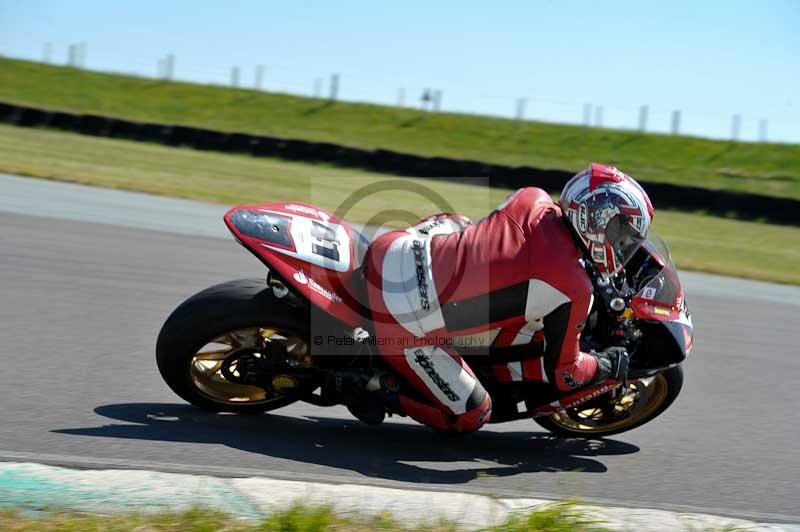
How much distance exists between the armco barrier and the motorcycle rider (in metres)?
15.7

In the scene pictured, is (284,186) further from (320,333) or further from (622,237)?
(622,237)

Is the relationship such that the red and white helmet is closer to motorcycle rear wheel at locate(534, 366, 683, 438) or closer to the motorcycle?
the motorcycle

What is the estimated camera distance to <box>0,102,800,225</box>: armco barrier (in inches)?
760

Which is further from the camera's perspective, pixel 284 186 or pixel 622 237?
pixel 284 186

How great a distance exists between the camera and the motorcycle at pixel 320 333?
4.47m

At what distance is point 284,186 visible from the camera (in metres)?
17.6

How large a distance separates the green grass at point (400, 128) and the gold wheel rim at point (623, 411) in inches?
898

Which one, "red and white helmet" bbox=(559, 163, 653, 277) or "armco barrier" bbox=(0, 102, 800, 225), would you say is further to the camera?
"armco barrier" bbox=(0, 102, 800, 225)

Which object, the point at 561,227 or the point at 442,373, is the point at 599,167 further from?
the point at 442,373

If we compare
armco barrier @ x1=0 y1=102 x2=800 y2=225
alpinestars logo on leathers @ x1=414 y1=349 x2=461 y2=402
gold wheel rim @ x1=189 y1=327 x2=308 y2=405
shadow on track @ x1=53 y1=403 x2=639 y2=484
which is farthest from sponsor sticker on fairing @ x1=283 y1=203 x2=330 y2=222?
armco barrier @ x1=0 y1=102 x2=800 y2=225

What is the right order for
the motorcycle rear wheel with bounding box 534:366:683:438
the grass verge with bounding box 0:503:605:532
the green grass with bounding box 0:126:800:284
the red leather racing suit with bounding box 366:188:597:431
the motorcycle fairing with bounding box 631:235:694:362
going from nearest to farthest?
1. the grass verge with bounding box 0:503:605:532
2. the red leather racing suit with bounding box 366:188:597:431
3. the motorcycle fairing with bounding box 631:235:694:362
4. the motorcycle rear wheel with bounding box 534:366:683:438
5. the green grass with bounding box 0:126:800:284

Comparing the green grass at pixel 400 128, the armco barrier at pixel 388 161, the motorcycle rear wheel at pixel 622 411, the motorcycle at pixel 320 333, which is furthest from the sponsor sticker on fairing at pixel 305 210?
the green grass at pixel 400 128

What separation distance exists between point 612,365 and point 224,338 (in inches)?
75.2

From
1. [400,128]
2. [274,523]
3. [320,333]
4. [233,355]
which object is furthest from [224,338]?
[400,128]
